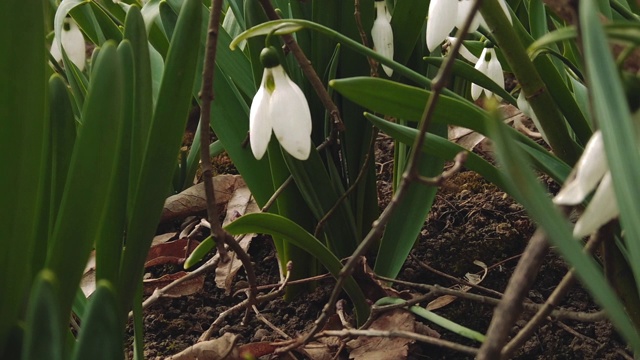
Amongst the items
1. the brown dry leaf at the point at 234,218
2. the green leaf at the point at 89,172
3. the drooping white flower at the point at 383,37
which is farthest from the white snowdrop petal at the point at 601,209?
the brown dry leaf at the point at 234,218

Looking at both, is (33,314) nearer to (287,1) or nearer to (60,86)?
(60,86)

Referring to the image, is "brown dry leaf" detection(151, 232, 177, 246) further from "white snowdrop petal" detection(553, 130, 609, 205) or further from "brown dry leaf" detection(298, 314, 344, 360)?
"white snowdrop petal" detection(553, 130, 609, 205)

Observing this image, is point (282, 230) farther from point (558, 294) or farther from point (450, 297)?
point (558, 294)

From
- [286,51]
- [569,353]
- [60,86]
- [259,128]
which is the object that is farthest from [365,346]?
[60,86]

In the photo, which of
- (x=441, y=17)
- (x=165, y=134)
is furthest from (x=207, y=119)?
(x=441, y=17)

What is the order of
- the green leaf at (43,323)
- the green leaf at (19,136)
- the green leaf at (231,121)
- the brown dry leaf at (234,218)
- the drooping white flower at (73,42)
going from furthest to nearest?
the drooping white flower at (73,42), the brown dry leaf at (234,218), the green leaf at (231,121), the green leaf at (19,136), the green leaf at (43,323)

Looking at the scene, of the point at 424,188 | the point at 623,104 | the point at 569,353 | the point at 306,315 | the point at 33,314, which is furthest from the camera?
the point at 306,315

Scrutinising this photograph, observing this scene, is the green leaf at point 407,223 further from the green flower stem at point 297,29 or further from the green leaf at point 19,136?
the green leaf at point 19,136
